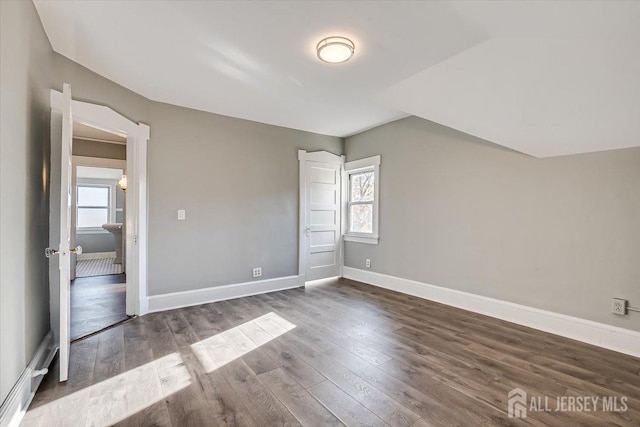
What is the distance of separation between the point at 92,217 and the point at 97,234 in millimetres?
651

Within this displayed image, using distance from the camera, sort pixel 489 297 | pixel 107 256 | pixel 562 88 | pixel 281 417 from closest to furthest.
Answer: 1. pixel 281 417
2. pixel 562 88
3. pixel 489 297
4. pixel 107 256

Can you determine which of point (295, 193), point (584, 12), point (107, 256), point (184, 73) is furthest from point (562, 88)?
point (107, 256)

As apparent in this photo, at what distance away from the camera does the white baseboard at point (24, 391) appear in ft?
5.09

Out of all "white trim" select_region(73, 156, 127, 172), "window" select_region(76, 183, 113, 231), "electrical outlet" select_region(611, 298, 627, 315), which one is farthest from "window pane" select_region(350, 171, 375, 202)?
"window" select_region(76, 183, 113, 231)

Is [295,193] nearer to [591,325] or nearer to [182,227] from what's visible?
[182,227]

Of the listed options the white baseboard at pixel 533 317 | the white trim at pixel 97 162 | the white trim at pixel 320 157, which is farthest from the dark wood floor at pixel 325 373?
the white trim at pixel 97 162

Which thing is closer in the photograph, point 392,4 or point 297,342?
point 392,4

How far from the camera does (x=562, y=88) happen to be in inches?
80.8

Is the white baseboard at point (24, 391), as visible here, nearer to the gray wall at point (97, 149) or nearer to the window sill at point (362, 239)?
the window sill at point (362, 239)

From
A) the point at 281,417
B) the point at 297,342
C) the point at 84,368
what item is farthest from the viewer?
the point at 297,342

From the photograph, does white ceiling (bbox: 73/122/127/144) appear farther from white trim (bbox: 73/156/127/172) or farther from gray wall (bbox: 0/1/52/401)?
gray wall (bbox: 0/1/52/401)

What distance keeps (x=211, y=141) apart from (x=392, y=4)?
2.91 metres

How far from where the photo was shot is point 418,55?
2.30m

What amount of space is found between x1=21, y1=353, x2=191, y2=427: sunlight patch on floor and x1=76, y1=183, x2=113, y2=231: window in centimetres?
757
